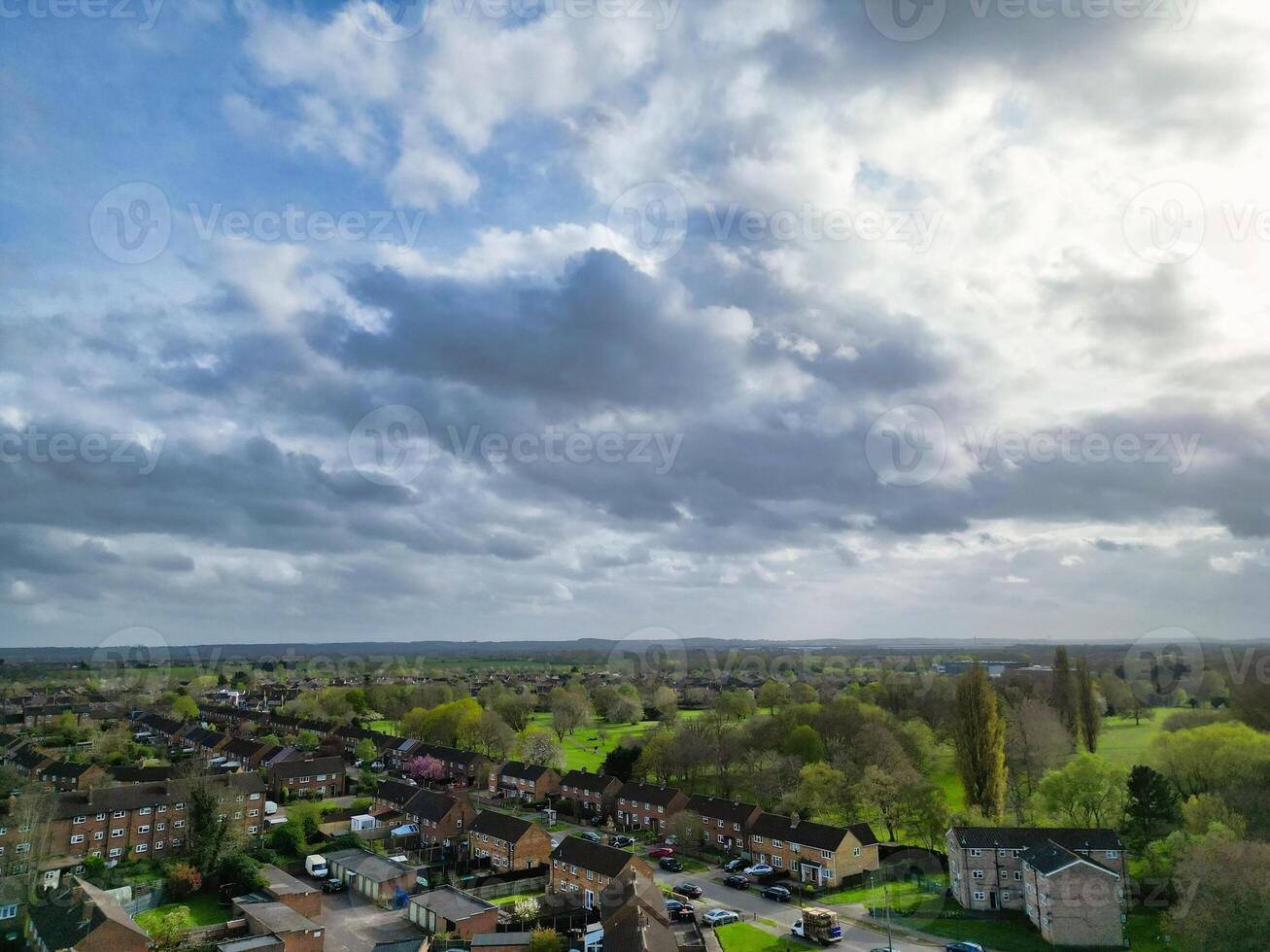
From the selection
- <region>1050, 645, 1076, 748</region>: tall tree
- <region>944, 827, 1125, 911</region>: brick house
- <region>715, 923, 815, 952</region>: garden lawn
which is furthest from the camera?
<region>1050, 645, 1076, 748</region>: tall tree

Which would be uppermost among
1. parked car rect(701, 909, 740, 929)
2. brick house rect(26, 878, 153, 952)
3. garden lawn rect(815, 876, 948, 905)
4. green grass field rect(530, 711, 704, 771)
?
brick house rect(26, 878, 153, 952)

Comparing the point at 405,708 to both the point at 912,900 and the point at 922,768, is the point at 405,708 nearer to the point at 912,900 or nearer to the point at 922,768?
the point at 922,768

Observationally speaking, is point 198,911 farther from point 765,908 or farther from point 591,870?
point 765,908

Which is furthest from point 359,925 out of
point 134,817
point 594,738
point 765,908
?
point 594,738

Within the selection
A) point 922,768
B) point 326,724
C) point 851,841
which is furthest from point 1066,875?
point 326,724

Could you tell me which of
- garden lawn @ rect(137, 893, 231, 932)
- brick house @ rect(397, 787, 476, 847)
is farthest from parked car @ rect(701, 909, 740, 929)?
garden lawn @ rect(137, 893, 231, 932)

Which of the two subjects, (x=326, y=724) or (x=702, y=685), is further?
(x=702, y=685)

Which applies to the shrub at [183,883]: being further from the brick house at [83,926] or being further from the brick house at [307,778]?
the brick house at [307,778]

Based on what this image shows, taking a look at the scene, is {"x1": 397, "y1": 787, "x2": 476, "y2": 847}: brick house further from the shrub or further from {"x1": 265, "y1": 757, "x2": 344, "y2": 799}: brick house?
{"x1": 265, "y1": 757, "x2": 344, "y2": 799}: brick house
